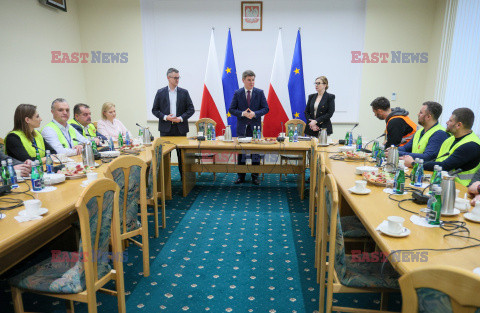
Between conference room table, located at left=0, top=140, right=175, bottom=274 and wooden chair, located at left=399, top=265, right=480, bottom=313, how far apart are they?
1.47m

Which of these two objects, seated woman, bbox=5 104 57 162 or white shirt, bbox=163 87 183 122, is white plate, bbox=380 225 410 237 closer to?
seated woman, bbox=5 104 57 162

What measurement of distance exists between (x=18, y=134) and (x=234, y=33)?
3.80 meters

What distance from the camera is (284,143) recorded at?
4.03m

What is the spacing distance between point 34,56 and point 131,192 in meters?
3.51

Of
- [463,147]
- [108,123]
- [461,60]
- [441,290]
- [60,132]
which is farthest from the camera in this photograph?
[461,60]

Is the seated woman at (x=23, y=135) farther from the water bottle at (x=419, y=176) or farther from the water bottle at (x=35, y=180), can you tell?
the water bottle at (x=419, y=176)

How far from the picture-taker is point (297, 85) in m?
5.35

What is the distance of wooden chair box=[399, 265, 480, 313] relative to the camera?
2.29 ft

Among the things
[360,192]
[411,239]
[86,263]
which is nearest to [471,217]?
[411,239]

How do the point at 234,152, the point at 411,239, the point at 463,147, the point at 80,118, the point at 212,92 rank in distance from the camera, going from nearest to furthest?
1. the point at 411,239
2. the point at 463,147
3. the point at 80,118
4. the point at 234,152
5. the point at 212,92

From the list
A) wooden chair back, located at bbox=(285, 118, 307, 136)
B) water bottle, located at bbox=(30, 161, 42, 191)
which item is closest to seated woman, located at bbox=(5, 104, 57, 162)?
water bottle, located at bbox=(30, 161, 42, 191)

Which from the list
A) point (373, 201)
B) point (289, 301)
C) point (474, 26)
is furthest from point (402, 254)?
point (474, 26)

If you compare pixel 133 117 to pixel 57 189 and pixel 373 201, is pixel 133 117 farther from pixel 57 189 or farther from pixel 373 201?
pixel 373 201

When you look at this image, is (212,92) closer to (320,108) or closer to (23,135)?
(320,108)
